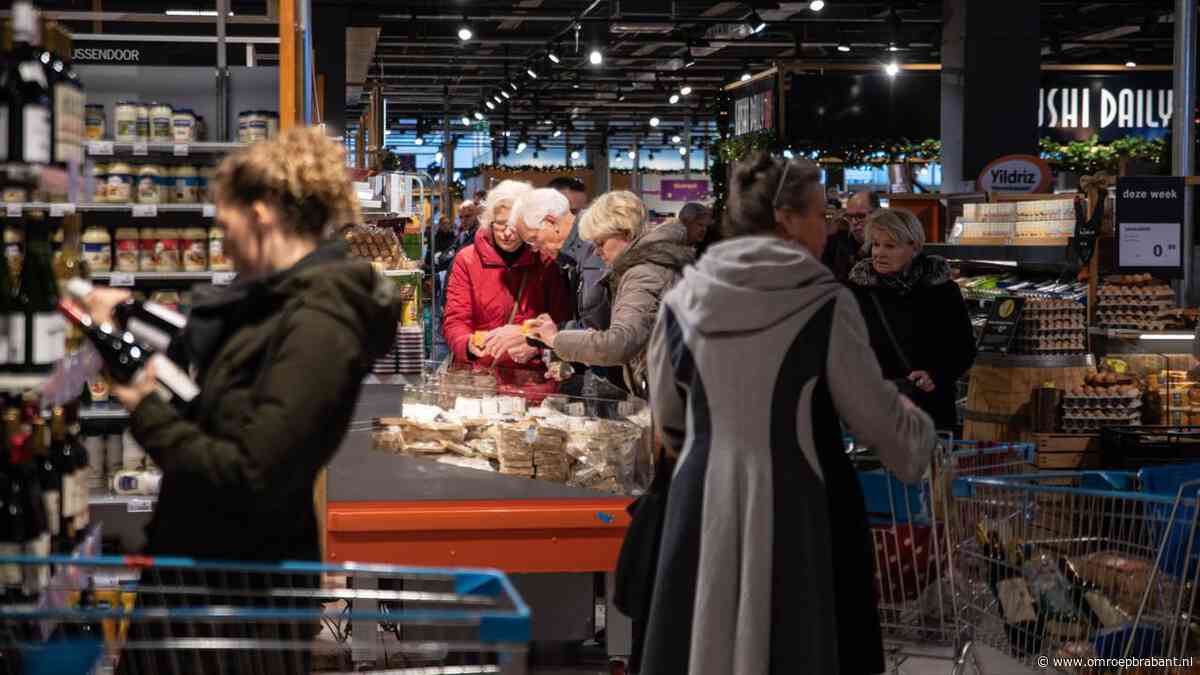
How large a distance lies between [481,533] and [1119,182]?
17.9 feet

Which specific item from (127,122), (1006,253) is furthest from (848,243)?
(127,122)

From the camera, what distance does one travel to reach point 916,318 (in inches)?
245

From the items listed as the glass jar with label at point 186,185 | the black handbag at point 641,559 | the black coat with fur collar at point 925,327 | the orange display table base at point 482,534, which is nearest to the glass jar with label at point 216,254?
the glass jar with label at point 186,185

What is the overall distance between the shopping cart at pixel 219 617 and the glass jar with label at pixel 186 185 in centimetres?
164

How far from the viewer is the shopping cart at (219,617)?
214 cm

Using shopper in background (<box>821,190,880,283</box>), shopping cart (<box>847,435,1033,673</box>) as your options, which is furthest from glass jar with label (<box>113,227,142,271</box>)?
shopper in background (<box>821,190,880,283</box>)

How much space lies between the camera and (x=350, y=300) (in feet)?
8.48

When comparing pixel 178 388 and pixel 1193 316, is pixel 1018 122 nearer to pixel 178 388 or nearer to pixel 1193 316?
pixel 1193 316

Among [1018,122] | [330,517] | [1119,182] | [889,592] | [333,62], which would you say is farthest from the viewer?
[333,62]

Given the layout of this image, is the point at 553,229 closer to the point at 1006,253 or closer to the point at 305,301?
the point at 305,301

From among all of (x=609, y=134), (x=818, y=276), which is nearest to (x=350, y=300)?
(x=818, y=276)

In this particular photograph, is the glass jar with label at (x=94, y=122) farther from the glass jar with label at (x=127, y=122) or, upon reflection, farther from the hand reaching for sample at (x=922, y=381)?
the hand reaching for sample at (x=922, y=381)

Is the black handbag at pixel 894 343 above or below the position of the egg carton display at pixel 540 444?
above

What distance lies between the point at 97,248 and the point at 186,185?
1.10 ft
